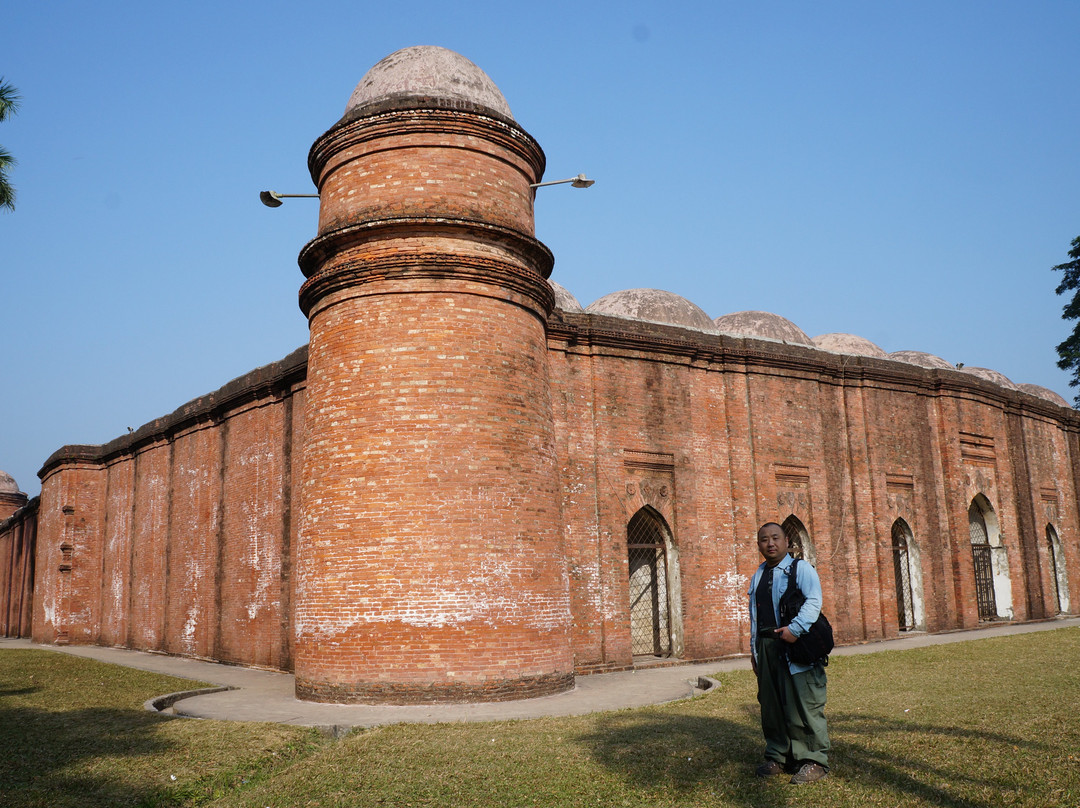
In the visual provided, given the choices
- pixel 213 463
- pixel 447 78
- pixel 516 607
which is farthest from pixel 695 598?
pixel 213 463

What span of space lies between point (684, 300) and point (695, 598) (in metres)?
6.46

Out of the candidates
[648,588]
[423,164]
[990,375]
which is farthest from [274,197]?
[990,375]

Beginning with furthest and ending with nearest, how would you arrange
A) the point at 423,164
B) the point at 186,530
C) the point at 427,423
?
the point at 186,530, the point at 423,164, the point at 427,423

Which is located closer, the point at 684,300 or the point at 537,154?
the point at 537,154

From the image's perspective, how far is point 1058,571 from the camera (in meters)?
23.7

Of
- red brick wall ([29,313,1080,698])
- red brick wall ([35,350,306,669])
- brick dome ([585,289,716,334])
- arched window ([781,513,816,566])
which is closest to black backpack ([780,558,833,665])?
red brick wall ([29,313,1080,698])

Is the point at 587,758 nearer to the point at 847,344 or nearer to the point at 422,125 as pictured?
the point at 422,125

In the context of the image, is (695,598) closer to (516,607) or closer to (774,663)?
(516,607)

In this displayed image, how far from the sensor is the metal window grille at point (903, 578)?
18.8m

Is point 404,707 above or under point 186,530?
under

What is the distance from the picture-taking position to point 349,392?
10875 millimetres

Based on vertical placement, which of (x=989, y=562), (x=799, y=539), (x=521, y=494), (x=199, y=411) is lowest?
(x=989, y=562)

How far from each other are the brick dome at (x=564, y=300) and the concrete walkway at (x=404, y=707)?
6.72 meters

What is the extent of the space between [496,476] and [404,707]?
9.16 feet
